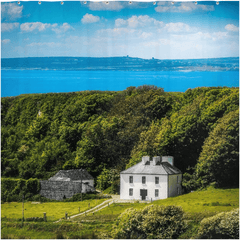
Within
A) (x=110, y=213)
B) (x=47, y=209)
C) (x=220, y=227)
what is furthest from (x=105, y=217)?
(x=220, y=227)

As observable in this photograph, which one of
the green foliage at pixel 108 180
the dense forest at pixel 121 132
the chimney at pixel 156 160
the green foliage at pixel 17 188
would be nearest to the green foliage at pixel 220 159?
the dense forest at pixel 121 132

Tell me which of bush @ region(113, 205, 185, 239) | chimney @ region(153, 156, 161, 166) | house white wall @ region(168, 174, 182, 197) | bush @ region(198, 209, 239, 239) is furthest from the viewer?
chimney @ region(153, 156, 161, 166)

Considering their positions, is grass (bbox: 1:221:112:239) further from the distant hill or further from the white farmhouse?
the distant hill

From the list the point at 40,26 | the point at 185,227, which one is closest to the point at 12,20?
the point at 40,26

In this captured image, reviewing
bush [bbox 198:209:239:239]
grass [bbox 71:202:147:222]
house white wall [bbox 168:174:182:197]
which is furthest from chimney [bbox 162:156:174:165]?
bush [bbox 198:209:239:239]

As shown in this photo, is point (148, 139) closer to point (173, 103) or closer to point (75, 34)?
point (173, 103)

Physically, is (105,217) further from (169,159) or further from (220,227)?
(220,227)

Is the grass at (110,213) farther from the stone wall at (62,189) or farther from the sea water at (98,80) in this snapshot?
the sea water at (98,80)
